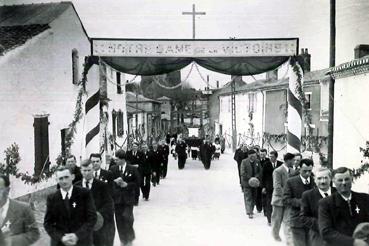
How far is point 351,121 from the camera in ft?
40.6

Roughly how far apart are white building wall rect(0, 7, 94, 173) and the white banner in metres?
1.09

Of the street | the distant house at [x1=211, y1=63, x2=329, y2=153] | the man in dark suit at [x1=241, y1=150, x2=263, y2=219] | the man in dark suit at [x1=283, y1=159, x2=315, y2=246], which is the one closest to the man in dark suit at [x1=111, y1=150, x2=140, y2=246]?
the street

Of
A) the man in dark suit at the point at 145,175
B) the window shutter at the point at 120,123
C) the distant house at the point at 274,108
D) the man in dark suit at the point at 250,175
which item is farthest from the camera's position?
the window shutter at the point at 120,123

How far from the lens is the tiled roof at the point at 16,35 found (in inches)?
425

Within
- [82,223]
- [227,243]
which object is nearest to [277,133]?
[227,243]

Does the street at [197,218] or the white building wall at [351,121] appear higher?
the white building wall at [351,121]

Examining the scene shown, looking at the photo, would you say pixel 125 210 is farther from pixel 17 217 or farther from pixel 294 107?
pixel 294 107

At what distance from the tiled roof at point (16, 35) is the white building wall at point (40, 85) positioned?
0.56 ft

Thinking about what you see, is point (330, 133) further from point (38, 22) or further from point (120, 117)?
point (120, 117)

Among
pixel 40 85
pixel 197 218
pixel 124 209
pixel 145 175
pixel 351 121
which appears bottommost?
pixel 197 218

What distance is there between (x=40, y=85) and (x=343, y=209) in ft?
34.3

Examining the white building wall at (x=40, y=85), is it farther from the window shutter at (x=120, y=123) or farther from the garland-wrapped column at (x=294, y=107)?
the window shutter at (x=120, y=123)

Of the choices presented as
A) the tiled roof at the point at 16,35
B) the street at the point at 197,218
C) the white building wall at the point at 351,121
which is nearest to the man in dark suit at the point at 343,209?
the street at the point at 197,218

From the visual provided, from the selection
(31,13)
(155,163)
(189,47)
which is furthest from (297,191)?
(31,13)
